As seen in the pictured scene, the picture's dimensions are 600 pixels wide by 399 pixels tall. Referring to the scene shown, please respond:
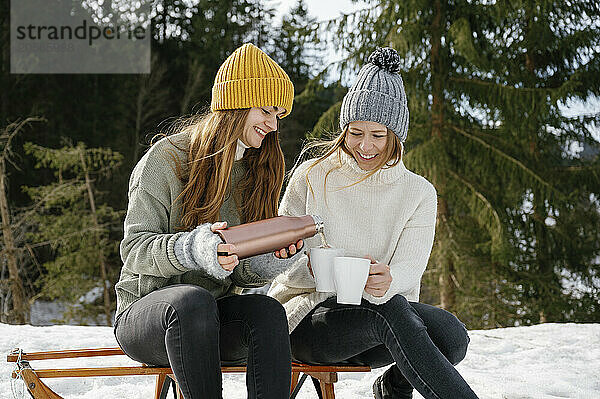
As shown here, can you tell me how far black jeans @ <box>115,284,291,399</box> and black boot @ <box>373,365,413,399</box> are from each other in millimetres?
424

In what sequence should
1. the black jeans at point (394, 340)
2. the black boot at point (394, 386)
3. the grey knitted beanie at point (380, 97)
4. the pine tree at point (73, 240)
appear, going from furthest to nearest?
1. the pine tree at point (73, 240)
2. the grey knitted beanie at point (380, 97)
3. the black boot at point (394, 386)
4. the black jeans at point (394, 340)

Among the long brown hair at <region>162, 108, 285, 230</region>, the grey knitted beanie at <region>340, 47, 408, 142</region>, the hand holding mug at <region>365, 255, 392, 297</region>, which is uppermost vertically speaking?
the grey knitted beanie at <region>340, 47, 408, 142</region>

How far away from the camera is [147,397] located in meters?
2.22

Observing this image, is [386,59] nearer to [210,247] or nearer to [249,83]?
[249,83]

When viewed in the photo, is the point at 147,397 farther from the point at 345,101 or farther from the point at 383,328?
the point at 345,101

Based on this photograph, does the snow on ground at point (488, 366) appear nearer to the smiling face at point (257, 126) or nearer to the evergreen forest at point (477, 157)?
the smiling face at point (257, 126)

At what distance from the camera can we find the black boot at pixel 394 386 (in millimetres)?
1690

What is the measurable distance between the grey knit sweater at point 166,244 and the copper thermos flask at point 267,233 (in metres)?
0.05

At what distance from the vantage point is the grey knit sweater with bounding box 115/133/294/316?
1.37 m

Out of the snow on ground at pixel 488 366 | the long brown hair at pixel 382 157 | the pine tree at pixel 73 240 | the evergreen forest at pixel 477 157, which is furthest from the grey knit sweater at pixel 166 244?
the pine tree at pixel 73 240

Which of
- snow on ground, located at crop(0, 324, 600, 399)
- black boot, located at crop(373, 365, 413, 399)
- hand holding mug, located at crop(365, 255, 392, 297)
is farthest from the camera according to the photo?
snow on ground, located at crop(0, 324, 600, 399)

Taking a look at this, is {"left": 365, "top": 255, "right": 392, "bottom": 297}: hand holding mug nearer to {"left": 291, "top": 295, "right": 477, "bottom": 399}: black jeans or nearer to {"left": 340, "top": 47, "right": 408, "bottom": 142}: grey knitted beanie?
{"left": 291, "top": 295, "right": 477, "bottom": 399}: black jeans

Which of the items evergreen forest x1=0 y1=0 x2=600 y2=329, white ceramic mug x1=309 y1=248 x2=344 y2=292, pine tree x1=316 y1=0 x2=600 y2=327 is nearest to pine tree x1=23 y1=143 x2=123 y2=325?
evergreen forest x1=0 y1=0 x2=600 y2=329

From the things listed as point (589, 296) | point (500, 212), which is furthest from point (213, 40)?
point (589, 296)
